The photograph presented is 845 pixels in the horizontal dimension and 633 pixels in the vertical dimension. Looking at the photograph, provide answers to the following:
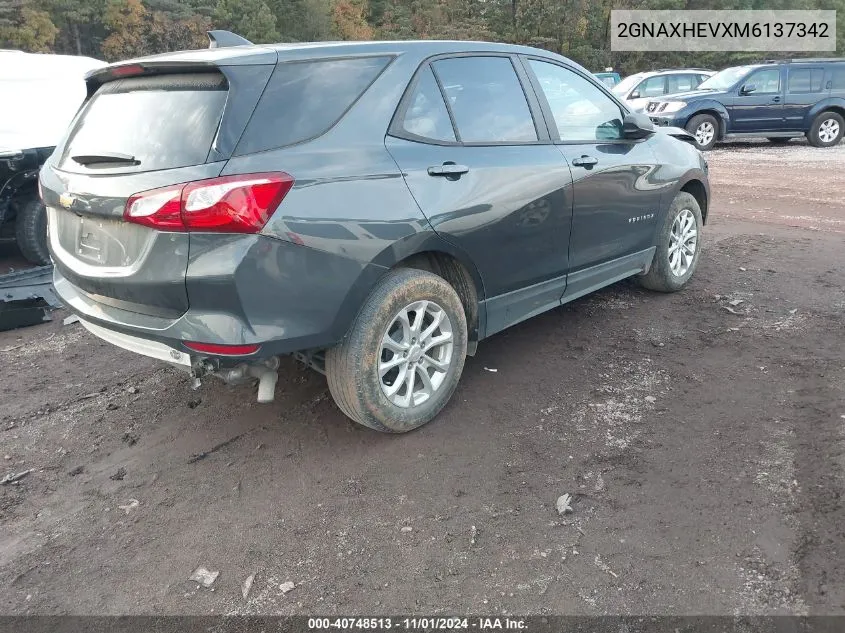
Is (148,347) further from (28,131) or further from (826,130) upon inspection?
(826,130)

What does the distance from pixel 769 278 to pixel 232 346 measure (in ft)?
15.8

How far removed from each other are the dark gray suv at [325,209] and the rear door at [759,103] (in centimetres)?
1302

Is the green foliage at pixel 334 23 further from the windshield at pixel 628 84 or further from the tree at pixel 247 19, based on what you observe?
the windshield at pixel 628 84

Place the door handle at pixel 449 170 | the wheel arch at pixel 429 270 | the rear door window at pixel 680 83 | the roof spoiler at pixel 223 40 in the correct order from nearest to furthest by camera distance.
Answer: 1. the wheel arch at pixel 429 270
2. the door handle at pixel 449 170
3. the roof spoiler at pixel 223 40
4. the rear door window at pixel 680 83

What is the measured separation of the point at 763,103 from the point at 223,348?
1574 centimetres

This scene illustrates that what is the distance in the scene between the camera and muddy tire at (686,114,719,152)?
1480 cm

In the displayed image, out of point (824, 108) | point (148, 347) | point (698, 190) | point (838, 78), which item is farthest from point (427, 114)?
point (838, 78)

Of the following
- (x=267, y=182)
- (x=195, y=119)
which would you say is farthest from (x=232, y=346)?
(x=195, y=119)

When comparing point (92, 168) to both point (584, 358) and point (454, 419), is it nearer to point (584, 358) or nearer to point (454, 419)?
point (454, 419)

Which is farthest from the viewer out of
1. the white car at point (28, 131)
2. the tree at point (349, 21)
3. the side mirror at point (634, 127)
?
the tree at point (349, 21)

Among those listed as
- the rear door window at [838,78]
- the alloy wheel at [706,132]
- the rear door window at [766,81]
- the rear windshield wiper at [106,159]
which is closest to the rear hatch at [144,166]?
the rear windshield wiper at [106,159]

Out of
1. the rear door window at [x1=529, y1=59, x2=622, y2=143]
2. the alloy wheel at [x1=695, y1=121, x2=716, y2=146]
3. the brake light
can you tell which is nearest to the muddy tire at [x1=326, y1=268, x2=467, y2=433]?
the brake light

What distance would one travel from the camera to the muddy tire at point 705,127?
48.6 ft

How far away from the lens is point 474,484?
2.95m
